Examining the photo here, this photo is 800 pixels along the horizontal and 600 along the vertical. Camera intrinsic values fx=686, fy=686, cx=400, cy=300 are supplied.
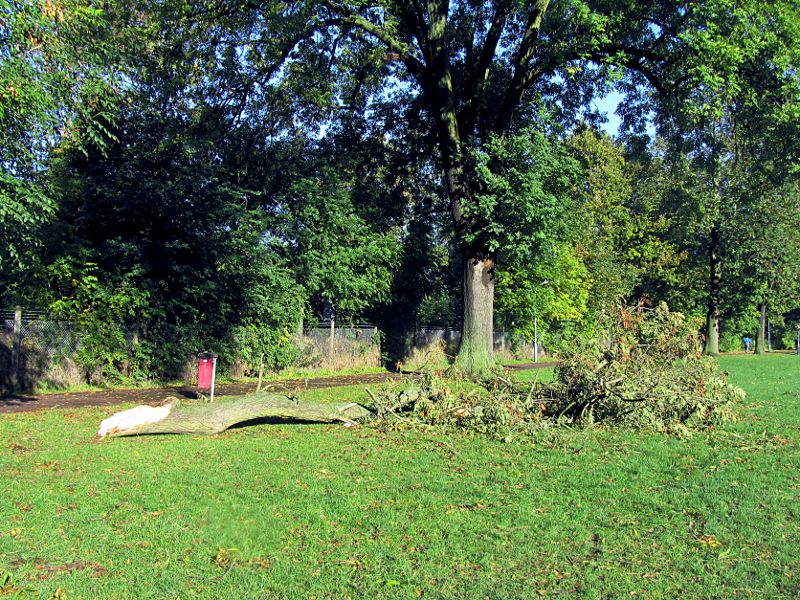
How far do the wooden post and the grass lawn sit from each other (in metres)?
5.50

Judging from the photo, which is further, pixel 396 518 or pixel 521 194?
pixel 521 194

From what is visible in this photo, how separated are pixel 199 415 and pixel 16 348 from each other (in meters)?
6.99

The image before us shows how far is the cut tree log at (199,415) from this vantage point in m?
9.92

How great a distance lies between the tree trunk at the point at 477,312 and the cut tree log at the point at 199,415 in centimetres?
841

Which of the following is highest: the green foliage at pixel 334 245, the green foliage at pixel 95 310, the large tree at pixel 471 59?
the large tree at pixel 471 59

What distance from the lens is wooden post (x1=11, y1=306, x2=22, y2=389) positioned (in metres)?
14.6

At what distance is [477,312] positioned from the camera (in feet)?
61.8

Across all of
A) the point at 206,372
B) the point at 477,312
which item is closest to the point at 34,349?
the point at 206,372

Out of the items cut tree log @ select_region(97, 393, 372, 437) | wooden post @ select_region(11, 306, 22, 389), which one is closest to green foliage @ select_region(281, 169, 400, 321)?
wooden post @ select_region(11, 306, 22, 389)

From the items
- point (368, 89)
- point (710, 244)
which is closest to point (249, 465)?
point (368, 89)

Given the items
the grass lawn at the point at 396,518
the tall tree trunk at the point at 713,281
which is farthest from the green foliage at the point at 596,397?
the tall tree trunk at the point at 713,281

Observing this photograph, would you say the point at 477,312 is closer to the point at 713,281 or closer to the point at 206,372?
the point at 206,372

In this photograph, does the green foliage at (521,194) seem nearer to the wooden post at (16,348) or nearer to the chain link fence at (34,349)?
the chain link fence at (34,349)

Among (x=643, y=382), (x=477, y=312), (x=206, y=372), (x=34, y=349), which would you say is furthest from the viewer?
(x=477, y=312)
